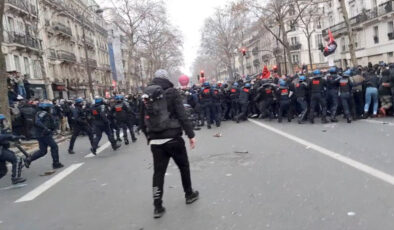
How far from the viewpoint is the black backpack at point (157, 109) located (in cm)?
488

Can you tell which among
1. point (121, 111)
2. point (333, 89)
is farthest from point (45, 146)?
point (333, 89)

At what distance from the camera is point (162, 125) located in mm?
4891

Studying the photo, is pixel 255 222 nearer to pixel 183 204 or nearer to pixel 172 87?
pixel 183 204

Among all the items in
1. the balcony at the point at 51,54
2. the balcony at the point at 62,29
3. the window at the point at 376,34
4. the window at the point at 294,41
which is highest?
the balcony at the point at 62,29

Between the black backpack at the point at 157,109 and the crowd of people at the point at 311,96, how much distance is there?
8237 millimetres

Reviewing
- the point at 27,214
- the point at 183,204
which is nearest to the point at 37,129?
the point at 27,214

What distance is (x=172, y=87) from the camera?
5043 millimetres

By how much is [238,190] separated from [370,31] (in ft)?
126

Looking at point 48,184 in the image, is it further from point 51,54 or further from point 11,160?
point 51,54

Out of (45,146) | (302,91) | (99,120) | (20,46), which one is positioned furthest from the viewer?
(20,46)

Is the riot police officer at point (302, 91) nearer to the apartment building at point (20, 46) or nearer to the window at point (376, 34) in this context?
the apartment building at point (20, 46)

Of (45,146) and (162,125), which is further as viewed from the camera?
(45,146)

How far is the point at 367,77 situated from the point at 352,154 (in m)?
6.22

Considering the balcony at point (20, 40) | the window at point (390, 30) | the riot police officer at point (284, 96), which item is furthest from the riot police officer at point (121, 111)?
the window at point (390, 30)
